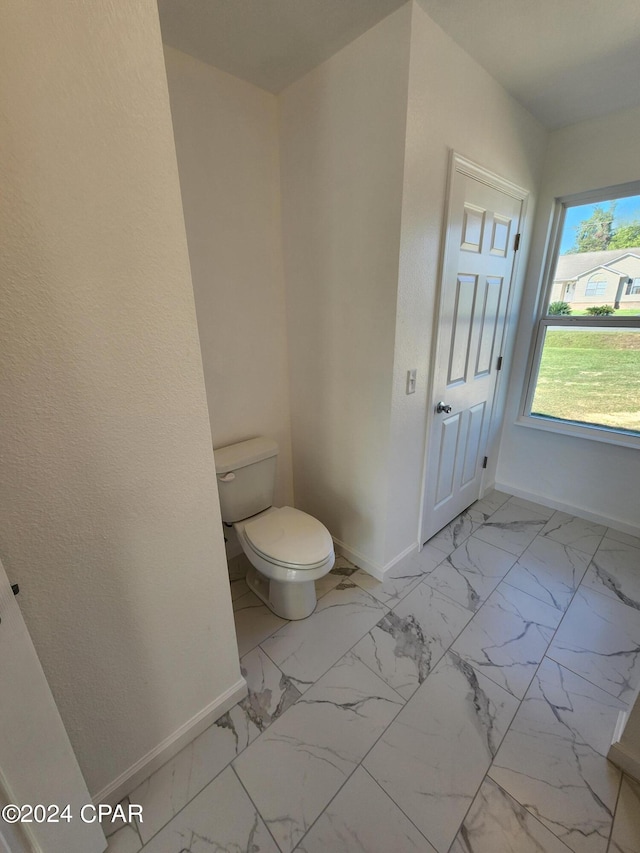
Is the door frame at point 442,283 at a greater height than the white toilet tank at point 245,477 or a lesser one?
greater

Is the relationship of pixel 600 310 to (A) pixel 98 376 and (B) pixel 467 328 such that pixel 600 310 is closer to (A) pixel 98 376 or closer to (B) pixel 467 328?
(B) pixel 467 328

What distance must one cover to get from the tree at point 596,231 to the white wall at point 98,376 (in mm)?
2407

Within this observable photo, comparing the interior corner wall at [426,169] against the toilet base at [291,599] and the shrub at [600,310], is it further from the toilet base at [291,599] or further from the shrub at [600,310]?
the shrub at [600,310]

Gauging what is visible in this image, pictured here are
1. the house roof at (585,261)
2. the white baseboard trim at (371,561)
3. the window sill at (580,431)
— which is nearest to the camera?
the white baseboard trim at (371,561)

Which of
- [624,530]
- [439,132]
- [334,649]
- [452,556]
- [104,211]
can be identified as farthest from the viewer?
[624,530]

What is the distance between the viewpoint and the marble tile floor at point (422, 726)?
1012 mm

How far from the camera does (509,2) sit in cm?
119

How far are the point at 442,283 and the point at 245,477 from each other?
4.28 ft

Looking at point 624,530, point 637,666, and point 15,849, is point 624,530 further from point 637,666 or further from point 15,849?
point 15,849

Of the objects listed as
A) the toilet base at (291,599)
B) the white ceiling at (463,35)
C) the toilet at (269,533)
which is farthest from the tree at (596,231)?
the toilet base at (291,599)

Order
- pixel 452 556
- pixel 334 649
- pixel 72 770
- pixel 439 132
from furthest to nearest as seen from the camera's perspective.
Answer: pixel 452 556
pixel 334 649
pixel 439 132
pixel 72 770

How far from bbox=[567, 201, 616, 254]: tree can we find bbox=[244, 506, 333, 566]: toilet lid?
229 centimetres

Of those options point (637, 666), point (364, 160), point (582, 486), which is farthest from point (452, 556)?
point (364, 160)

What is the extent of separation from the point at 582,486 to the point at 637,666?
1.18 meters
